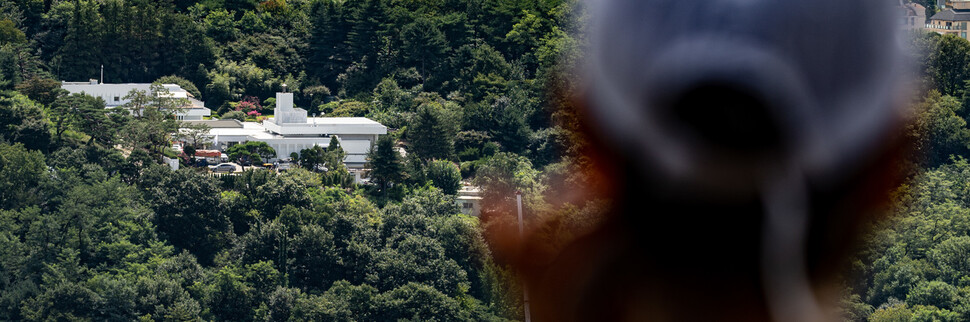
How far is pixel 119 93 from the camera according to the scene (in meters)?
36.4

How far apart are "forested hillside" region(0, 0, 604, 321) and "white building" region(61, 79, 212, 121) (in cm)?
85

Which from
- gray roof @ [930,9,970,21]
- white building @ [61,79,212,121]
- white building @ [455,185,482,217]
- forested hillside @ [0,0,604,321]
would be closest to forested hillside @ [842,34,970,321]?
forested hillside @ [0,0,604,321]

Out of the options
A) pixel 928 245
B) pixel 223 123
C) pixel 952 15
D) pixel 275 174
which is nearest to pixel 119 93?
pixel 223 123

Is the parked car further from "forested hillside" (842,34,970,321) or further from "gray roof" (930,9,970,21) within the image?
"gray roof" (930,9,970,21)

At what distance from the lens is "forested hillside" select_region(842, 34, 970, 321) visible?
1038 inches

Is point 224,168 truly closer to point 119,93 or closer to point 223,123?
point 223,123

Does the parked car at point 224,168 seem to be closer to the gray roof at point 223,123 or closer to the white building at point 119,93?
the gray roof at point 223,123

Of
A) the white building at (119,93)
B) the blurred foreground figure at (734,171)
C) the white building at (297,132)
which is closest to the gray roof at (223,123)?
the white building at (297,132)

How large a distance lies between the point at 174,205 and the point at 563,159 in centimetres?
911

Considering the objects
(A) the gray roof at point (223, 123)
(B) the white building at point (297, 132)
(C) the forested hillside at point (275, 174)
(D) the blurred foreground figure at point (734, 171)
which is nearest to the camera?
(D) the blurred foreground figure at point (734, 171)

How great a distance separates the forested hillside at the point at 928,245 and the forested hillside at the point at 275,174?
6065mm

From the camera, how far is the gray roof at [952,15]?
63.8m

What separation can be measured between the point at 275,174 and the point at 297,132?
3.54 metres

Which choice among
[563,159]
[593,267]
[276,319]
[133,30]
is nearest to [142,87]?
[133,30]
